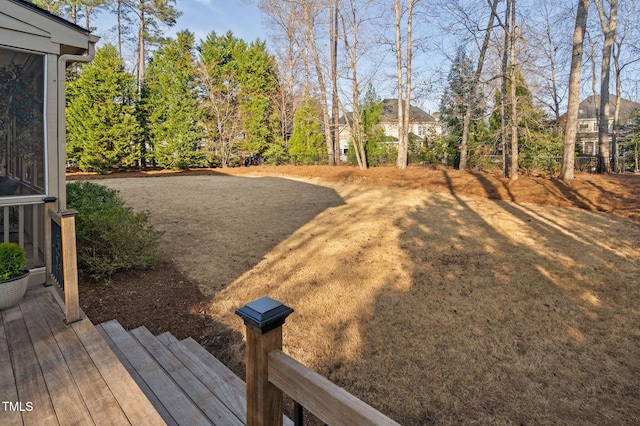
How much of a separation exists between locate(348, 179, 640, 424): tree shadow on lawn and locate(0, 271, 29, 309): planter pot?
271 cm

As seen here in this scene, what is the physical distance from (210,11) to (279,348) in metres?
22.0

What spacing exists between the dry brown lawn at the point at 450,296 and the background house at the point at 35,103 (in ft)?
5.94

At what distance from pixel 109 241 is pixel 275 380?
3.46 metres

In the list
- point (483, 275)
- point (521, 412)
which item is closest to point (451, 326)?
point (521, 412)

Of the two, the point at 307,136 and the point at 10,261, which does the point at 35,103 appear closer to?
the point at 10,261

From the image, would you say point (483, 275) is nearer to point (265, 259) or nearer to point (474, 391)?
point (474, 391)

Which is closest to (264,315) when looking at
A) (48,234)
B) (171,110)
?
(48,234)

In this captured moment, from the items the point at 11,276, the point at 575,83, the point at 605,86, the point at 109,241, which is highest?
the point at 605,86

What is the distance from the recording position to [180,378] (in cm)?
219

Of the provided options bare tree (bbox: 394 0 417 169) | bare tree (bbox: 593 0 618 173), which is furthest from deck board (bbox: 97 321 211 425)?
bare tree (bbox: 593 0 618 173)

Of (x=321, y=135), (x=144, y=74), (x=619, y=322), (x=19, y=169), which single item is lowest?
(x=619, y=322)

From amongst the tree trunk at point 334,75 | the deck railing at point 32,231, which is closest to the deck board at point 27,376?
the deck railing at point 32,231

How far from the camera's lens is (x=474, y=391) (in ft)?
7.80

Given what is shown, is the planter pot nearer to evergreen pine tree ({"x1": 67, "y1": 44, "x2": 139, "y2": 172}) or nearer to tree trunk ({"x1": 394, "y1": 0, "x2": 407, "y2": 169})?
tree trunk ({"x1": 394, "y1": 0, "x2": 407, "y2": 169})
